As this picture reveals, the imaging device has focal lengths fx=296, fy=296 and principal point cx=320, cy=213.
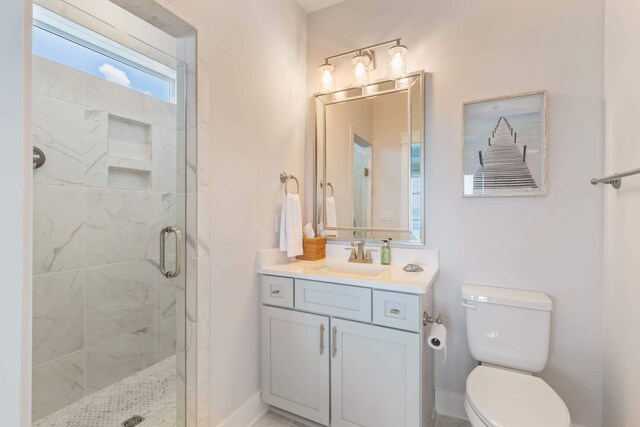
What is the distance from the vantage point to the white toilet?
3.95 ft

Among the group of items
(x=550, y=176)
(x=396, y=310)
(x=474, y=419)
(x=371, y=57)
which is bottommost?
(x=474, y=419)

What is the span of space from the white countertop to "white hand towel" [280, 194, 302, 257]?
8 centimetres

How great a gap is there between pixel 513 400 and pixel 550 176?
112 cm

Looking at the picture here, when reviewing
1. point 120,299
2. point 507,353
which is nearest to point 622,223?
point 507,353

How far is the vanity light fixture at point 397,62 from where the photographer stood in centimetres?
187

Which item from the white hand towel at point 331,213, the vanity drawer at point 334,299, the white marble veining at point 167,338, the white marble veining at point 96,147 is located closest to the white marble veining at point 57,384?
the white marble veining at point 167,338

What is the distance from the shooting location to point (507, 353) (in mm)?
1499

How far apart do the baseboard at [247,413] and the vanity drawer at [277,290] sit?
1.85ft

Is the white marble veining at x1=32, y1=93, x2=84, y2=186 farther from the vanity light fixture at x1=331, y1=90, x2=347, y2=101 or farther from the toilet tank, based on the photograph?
the toilet tank

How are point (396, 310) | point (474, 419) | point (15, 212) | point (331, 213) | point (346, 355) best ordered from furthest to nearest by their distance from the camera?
point (331, 213)
point (346, 355)
point (396, 310)
point (474, 419)
point (15, 212)

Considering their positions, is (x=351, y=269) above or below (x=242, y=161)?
below

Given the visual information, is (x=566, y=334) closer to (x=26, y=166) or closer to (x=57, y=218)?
(x=26, y=166)

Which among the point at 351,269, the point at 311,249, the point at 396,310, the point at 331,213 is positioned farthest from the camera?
the point at 331,213

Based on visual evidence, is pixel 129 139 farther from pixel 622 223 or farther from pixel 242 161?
pixel 622 223
